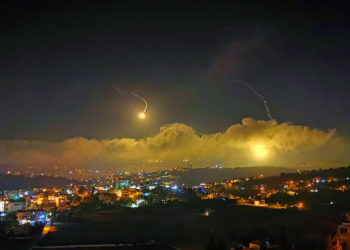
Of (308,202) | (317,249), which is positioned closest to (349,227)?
(317,249)

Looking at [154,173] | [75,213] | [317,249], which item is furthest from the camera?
[154,173]

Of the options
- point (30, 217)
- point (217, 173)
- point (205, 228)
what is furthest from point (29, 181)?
point (205, 228)

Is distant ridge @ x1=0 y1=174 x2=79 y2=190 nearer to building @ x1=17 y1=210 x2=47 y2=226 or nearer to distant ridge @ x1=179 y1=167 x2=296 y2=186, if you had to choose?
distant ridge @ x1=179 y1=167 x2=296 y2=186

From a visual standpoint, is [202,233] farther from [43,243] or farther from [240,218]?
[43,243]

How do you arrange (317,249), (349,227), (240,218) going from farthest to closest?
1. (240,218)
2. (317,249)
3. (349,227)

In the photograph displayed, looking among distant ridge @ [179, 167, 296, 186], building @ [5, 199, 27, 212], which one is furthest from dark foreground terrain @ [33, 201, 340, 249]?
distant ridge @ [179, 167, 296, 186]

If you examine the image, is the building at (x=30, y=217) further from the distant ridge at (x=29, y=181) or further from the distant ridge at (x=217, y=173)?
the distant ridge at (x=29, y=181)

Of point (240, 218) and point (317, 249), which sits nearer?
point (317, 249)
